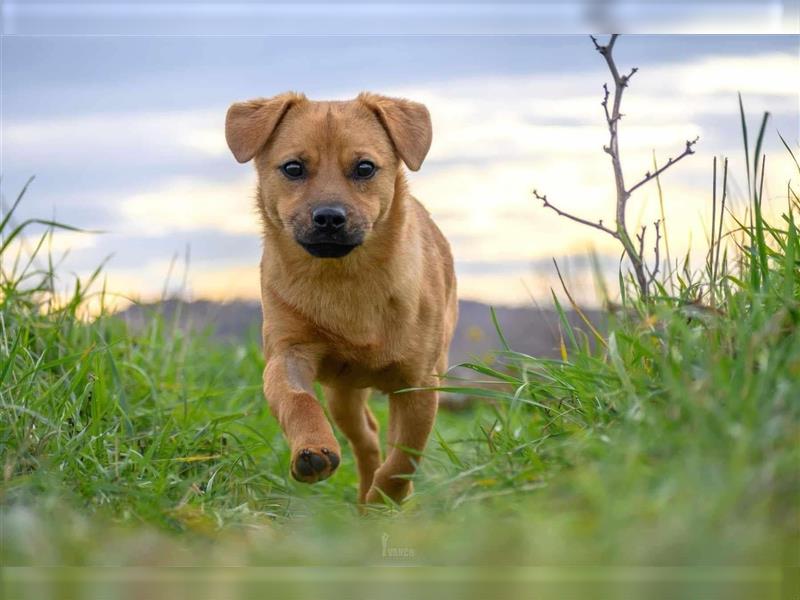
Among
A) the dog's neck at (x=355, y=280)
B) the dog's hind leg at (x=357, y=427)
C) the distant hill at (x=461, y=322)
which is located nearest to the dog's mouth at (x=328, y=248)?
the dog's neck at (x=355, y=280)

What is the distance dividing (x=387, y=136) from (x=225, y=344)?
2927 mm

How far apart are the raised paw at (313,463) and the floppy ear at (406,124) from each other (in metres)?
1.42

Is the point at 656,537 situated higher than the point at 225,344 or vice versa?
Result: the point at 656,537

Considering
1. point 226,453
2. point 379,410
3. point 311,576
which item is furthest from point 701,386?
point 379,410

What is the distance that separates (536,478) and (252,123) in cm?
226

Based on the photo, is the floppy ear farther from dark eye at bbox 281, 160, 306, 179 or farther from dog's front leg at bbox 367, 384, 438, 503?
dog's front leg at bbox 367, 384, 438, 503

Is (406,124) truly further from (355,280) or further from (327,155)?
(355,280)

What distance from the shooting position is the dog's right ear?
4328 millimetres

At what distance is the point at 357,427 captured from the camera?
4.98 m

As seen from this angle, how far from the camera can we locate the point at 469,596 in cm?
208

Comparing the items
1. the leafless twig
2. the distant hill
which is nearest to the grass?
the leafless twig

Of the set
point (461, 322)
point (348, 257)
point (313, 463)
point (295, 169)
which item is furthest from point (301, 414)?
point (461, 322)

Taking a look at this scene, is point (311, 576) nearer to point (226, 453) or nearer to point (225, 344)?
point (226, 453)

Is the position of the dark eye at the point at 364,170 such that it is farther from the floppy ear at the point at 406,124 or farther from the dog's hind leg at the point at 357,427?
the dog's hind leg at the point at 357,427
